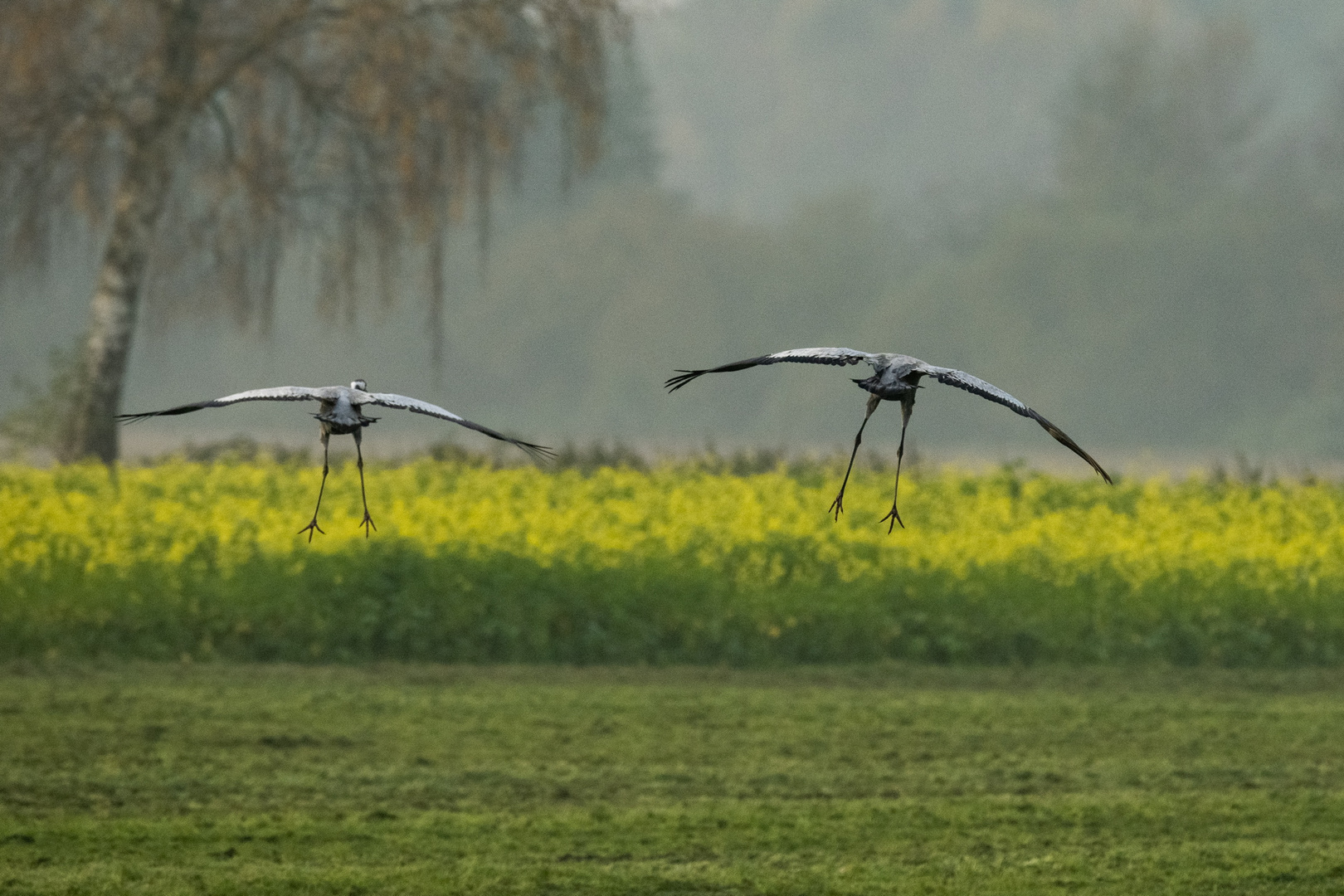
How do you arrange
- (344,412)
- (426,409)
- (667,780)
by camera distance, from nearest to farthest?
(426,409)
(344,412)
(667,780)

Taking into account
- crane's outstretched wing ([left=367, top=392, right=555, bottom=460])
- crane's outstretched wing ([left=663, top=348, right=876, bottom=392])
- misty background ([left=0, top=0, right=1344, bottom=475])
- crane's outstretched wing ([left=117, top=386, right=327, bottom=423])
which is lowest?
crane's outstretched wing ([left=367, top=392, right=555, bottom=460])

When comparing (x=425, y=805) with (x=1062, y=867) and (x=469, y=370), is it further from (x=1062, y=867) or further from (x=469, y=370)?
(x=469, y=370)

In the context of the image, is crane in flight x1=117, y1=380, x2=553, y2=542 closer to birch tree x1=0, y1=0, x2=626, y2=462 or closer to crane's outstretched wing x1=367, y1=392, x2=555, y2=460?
crane's outstretched wing x1=367, y1=392, x2=555, y2=460

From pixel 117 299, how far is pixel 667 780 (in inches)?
446

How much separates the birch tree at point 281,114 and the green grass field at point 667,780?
815 cm

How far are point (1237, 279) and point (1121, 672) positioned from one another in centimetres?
4500

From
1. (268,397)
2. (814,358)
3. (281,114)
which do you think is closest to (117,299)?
(281,114)

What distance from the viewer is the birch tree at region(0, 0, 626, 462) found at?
17.8 meters

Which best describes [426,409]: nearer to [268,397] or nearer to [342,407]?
[342,407]

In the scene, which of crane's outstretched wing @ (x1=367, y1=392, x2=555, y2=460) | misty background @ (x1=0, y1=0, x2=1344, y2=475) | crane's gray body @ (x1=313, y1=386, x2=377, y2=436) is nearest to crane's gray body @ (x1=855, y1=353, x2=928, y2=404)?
crane's outstretched wing @ (x1=367, y1=392, x2=555, y2=460)

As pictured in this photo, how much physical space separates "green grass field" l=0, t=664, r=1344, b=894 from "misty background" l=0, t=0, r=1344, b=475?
34449mm

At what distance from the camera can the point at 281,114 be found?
18.7 meters

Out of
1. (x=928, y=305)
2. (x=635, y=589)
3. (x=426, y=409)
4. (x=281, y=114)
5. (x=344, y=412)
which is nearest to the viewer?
(x=426, y=409)

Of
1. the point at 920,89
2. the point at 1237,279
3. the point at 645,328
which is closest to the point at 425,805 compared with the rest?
the point at 1237,279
